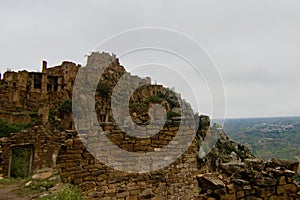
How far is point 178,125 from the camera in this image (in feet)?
19.6

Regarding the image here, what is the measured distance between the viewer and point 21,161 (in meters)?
11.7

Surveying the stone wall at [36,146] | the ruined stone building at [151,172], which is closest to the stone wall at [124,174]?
the ruined stone building at [151,172]

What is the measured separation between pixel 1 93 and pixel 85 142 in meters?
28.6

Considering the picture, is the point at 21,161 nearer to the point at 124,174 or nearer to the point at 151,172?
the point at 124,174

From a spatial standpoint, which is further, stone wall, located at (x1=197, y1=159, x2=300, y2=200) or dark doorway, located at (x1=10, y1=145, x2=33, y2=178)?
dark doorway, located at (x1=10, y1=145, x2=33, y2=178)

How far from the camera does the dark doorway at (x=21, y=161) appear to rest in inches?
440

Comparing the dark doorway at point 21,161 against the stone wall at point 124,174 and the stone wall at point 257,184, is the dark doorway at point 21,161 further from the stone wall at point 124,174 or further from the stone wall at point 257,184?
the stone wall at point 257,184

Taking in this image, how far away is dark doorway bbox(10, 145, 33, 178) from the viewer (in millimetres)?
11172

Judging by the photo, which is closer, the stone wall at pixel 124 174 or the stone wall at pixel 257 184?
the stone wall at pixel 257 184

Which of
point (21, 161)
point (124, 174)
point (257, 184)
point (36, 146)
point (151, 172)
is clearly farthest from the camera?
point (21, 161)

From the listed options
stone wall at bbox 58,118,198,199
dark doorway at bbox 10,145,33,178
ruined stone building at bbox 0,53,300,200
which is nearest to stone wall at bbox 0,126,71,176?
ruined stone building at bbox 0,53,300,200

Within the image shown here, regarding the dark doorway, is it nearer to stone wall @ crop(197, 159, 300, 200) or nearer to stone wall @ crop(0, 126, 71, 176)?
stone wall @ crop(0, 126, 71, 176)

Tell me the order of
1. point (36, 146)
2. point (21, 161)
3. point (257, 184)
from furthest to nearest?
point (21, 161)
point (36, 146)
point (257, 184)

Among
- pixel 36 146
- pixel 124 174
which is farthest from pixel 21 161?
pixel 124 174
